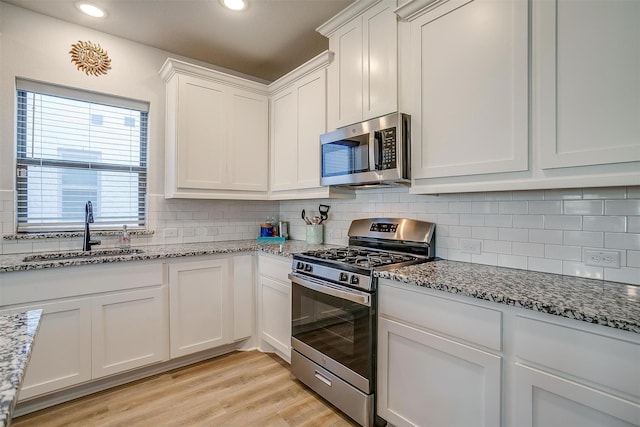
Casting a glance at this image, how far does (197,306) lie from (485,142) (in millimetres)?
2254

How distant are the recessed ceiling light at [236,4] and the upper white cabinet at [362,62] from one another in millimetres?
554

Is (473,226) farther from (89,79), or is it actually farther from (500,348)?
(89,79)

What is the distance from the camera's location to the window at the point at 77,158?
2354 millimetres

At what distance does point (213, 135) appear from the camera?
2.79 meters

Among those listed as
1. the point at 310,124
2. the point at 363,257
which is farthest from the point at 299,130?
the point at 363,257

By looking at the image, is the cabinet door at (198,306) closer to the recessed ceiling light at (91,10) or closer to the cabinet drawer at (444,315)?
the cabinet drawer at (444,315)

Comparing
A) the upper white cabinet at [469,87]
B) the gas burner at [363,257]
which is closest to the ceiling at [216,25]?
the upper white cabinet at [469,87]

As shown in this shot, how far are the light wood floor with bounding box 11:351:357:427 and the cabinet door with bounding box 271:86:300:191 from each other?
1.55m

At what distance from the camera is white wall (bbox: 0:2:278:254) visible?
88.7 inches

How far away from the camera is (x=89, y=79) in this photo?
255cm

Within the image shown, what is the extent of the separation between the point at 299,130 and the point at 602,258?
7.01 feet

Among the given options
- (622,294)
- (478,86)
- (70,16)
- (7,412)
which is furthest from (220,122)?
(622,294)

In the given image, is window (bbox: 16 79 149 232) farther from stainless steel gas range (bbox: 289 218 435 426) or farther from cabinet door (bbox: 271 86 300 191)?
stainless steel gas range (bbox: 289 218 435 426)

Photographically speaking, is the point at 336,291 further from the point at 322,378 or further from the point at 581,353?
the point at 581,353
